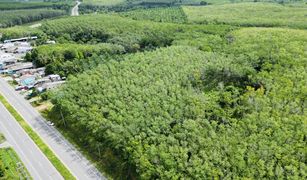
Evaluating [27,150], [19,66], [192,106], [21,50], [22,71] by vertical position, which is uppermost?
[21,50]

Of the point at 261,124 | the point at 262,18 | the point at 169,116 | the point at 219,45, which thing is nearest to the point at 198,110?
the point at 169,116

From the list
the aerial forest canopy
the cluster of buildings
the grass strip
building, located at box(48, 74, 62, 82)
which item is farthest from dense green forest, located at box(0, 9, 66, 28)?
the aerial forest canopy

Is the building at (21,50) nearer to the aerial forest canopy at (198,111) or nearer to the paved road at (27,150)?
the paved road at (27,150)

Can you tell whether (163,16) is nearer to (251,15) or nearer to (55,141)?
(251,15)

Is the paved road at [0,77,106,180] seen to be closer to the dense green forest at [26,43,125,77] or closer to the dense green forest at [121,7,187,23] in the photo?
the dense green forest at [26,43,125,77]

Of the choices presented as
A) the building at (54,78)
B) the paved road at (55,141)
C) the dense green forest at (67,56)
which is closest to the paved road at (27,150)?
the paved road at (55,141)

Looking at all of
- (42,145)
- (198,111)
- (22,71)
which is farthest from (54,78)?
(198,111)

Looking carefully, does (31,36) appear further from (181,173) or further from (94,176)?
(181,173)
